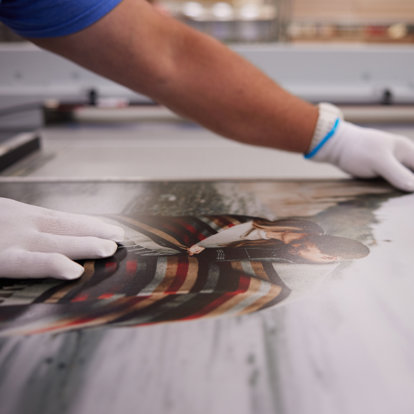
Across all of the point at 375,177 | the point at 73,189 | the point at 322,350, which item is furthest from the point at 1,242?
the point at 375,177

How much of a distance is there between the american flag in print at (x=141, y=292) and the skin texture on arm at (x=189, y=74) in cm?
44

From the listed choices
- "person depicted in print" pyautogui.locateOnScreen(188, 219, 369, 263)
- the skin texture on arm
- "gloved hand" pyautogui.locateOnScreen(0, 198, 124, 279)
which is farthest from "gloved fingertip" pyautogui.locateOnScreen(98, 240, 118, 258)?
the skin texture on arm

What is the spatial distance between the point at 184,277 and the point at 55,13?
0.62 m

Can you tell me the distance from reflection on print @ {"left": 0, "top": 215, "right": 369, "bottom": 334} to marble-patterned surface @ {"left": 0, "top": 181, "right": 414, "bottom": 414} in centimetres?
3

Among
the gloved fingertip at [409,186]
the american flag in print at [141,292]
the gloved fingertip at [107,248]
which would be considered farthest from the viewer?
the gloved fingertip at [409,186]

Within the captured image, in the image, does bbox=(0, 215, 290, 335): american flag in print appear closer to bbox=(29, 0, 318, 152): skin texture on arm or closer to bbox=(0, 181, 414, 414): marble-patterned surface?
bbox=(0, 181, 414, 414): marble-patterned surface

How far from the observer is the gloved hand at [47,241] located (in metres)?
0.61

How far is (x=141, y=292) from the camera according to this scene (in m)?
0.58

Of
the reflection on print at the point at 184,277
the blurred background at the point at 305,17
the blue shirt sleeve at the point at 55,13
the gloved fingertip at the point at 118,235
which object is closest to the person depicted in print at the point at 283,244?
the reflection on print at the point at 184,277

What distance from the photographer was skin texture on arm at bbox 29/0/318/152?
2.99 ft

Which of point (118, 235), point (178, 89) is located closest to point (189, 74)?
point (178, 89)

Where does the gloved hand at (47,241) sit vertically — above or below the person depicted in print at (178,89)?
below

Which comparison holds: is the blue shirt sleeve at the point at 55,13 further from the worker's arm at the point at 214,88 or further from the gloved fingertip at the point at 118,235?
the gloved fingertip at the point at 118,235

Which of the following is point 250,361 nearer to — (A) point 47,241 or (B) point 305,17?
(A) point 47,241
